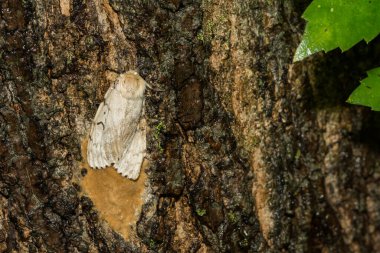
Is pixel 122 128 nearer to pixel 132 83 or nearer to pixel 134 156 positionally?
pixel 134 156

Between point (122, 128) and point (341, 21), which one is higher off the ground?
point (341, 21)

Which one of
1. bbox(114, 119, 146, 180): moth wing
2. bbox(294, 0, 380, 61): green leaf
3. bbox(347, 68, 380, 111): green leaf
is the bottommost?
bbox(114, 119, 146, 180): moth wing

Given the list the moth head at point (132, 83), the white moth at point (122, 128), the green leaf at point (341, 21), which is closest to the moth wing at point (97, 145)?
the white moth at point (122, 128)

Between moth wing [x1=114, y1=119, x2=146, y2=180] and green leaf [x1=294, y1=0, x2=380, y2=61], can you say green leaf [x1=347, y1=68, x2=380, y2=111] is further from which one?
moth wing [x1=114, y1=119, x2=146, y2=180]

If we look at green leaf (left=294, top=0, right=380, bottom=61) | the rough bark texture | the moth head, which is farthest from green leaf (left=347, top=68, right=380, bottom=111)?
the moth head

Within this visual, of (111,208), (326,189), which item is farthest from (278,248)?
(111,208)

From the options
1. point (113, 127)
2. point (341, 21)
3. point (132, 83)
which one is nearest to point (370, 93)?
point (341, 21)

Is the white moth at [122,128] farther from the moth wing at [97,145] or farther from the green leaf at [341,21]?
the green leaf at [341,21]
